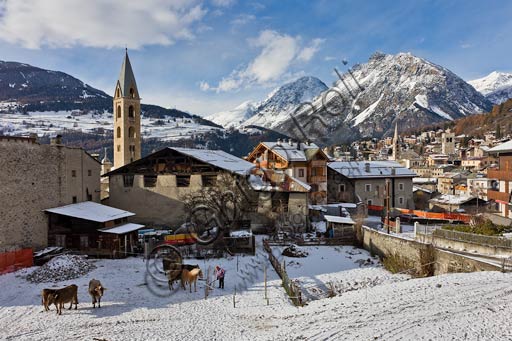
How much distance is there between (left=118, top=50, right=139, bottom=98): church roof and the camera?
5272 centimetres

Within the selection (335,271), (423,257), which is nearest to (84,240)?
(335,271)

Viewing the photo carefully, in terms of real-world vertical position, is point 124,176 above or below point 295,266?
above

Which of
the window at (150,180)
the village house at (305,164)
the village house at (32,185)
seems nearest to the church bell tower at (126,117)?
the window at (150,180)

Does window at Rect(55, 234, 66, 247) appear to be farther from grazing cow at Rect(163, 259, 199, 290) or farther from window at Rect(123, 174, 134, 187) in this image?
grazing cow at Rect(163, 259, 199, 290)

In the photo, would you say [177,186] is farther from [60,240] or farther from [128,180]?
[60,240]

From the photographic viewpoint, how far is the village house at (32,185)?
22.0 meters

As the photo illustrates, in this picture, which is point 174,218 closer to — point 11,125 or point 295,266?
point 295,266

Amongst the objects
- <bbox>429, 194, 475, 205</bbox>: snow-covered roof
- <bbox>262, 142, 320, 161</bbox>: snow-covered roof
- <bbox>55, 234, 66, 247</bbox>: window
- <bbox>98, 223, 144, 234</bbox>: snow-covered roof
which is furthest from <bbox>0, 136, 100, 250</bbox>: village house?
<bbox>429, 194, 475, 205</bbox>: snow-covered roof

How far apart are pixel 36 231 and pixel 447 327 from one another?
23.7m

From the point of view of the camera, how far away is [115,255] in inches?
945

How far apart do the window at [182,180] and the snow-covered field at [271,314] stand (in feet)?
51.3

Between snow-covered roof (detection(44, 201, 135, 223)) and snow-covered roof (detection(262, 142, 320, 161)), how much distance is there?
68.6ft

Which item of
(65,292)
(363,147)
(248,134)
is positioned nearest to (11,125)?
(248,134)

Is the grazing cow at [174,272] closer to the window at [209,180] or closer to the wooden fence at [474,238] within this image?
the wooden fence at [474,238]
